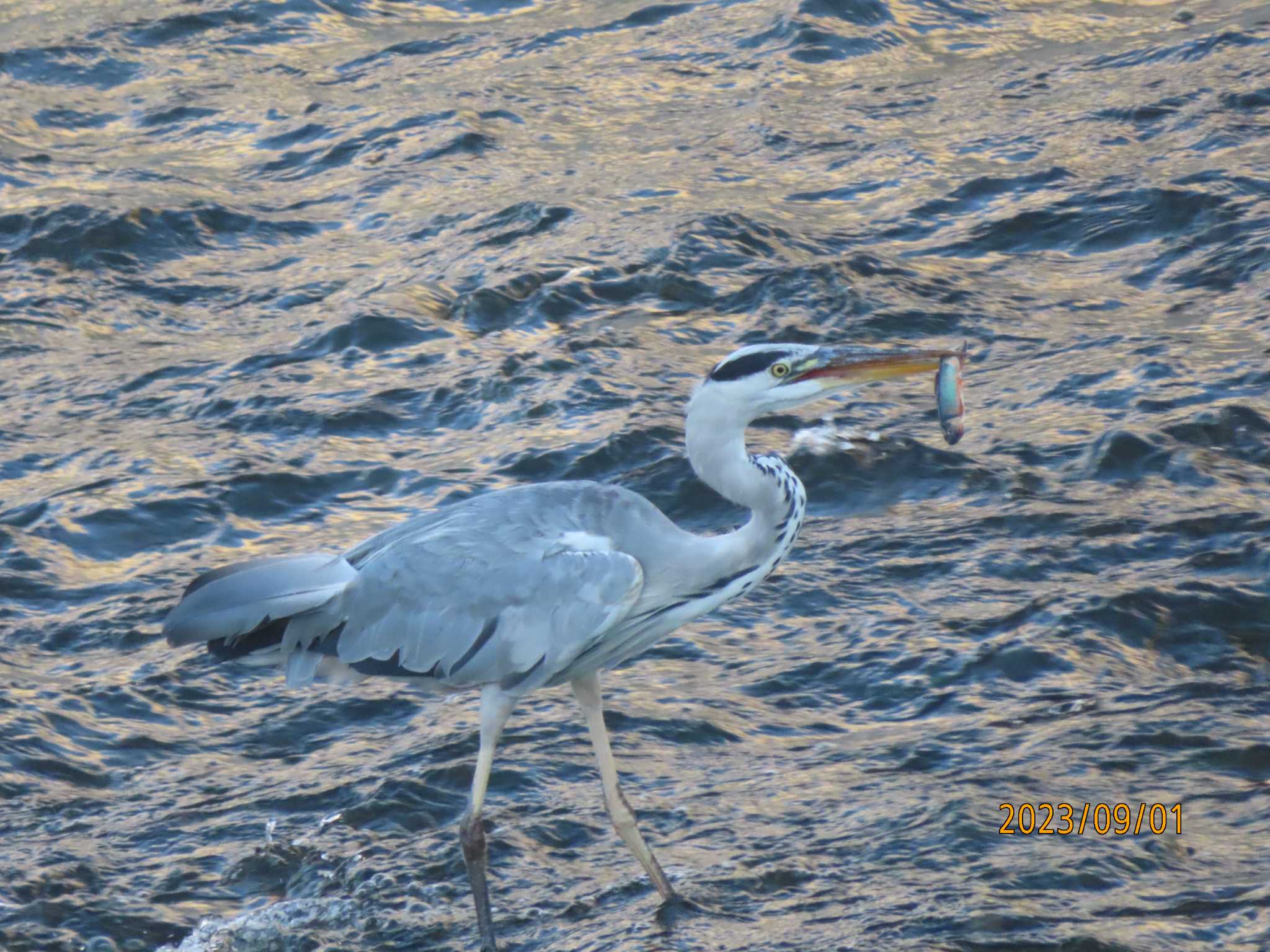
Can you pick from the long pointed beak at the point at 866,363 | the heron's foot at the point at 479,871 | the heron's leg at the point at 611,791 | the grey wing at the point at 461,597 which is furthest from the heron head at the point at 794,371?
the heron's foot at the point at 479,871

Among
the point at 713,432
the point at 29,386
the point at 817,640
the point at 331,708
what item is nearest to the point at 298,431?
the point at 29,386

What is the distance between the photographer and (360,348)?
30.1 feet

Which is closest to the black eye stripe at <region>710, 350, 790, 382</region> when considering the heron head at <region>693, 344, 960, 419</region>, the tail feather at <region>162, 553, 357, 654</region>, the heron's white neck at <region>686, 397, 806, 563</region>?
the heron head at <region>693, 344, 960, 419</region>

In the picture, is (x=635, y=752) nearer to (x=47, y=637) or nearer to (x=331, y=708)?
(x=331, y=708)

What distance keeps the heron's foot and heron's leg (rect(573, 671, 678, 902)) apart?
388mm

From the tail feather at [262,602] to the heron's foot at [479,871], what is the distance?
0.77 metres

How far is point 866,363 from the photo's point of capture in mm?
5398

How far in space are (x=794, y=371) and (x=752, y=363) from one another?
129 mm

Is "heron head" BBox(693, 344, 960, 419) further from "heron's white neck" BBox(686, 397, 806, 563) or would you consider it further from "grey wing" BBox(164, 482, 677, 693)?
"grey wing" BBox(164, 482, 677, 693)

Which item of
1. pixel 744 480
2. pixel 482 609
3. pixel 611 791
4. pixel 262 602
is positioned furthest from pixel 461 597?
pixel 744 480

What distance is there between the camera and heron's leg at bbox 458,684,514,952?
518 centimetres

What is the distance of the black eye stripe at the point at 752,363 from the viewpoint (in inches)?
211
